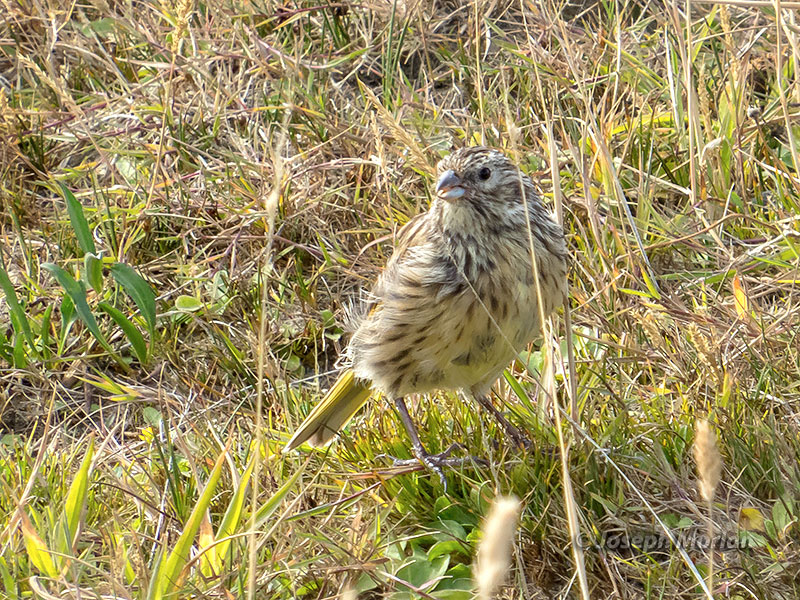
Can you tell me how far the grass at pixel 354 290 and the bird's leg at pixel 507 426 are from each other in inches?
1.7

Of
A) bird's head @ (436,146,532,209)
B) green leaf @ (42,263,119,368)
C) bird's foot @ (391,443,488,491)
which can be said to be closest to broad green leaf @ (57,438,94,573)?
bird's foot @ (391,443,488,491)

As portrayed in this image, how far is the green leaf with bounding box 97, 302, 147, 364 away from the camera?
13.9 ft

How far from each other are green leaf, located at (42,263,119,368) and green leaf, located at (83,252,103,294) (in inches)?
2.5

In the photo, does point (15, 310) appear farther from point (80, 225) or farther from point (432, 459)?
point (432, 459)

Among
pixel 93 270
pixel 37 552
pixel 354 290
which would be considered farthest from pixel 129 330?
pixel 37 552

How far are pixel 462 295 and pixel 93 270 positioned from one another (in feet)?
Answer: 5.06

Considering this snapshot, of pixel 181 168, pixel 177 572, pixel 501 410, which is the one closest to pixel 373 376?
pixel 501 410

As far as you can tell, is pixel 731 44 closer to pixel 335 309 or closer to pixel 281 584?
pixel 335 309

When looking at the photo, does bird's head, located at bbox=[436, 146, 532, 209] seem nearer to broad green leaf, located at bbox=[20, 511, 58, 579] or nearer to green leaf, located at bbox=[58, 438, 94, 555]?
green leaf, located at bbox=[58, 438, 94, 555]

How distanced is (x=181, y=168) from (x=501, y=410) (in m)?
2.05

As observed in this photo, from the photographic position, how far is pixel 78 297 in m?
4.14

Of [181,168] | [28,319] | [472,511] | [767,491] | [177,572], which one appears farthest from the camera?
[181,168]

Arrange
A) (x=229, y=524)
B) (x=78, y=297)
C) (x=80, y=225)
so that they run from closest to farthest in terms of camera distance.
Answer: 1. (x=229, y=524)
2. (x=78, y=297)
3. (x=80, y=225)

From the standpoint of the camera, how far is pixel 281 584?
3.20 metres
